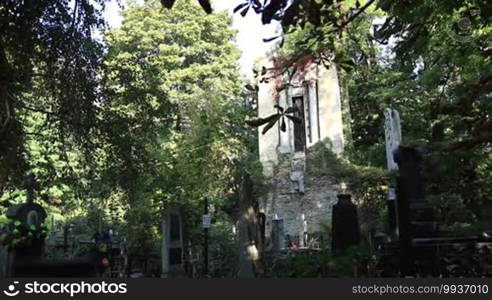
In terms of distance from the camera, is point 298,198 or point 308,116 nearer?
point 298,198

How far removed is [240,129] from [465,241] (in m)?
14.9

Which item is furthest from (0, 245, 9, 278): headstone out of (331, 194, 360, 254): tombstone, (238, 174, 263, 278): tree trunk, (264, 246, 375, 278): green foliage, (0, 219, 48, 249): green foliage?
(331, 194, 360, 254): tombstone

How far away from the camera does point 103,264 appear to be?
1075cm

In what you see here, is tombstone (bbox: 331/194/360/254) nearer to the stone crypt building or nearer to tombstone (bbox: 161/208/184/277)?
tombstone (bbox: 161/208/184/277)

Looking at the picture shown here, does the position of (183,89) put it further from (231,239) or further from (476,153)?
(476,153)

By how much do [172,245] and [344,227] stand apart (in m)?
4.86

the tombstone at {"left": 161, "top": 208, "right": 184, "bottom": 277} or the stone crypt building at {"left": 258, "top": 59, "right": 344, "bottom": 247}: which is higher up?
the stone crypt building at {"left": 258, "top": 59, "right": 344, "bottom": 247}

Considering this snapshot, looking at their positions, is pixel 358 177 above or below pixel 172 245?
above

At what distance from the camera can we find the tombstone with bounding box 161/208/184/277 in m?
13.0

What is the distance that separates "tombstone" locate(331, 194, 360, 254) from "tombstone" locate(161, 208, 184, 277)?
4412mm

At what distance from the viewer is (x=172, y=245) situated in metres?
13.3

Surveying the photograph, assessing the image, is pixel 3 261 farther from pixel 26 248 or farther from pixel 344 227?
pixel 344 227

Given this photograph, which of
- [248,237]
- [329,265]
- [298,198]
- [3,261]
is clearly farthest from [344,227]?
[298,198]

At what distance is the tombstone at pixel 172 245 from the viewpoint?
1297cm
